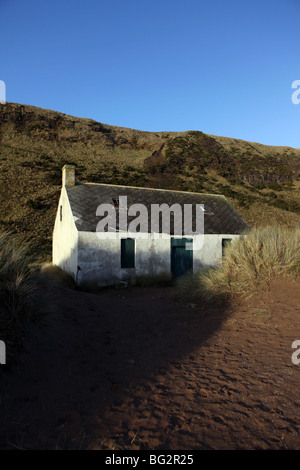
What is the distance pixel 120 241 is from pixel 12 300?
840cm

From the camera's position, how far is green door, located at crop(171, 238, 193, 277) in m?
13.3

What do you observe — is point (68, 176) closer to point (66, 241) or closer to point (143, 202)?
point (66, 241)

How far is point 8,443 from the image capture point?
7.24ft

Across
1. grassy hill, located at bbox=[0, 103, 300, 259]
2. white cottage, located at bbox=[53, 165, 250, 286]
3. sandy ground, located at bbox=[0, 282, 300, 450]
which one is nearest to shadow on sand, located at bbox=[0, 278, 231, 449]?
sandy ground, located at bbox=[0, 282, 300, 450]

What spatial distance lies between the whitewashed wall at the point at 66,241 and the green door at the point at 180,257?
481cm

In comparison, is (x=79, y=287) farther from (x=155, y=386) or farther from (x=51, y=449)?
(x=51, y=449)

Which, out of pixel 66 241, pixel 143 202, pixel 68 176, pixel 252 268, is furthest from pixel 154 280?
pixel 68 176

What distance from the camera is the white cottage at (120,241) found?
11.6m

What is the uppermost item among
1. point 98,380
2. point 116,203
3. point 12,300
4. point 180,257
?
point 116,203

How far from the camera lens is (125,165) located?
38.8 meters

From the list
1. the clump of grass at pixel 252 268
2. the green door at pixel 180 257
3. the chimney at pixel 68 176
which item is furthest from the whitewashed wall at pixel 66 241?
the clump of grass at pixel 252 268

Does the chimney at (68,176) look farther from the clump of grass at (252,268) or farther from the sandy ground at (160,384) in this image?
the sandy ground at (160,384)

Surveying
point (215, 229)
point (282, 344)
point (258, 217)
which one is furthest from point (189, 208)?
point (258, 217)

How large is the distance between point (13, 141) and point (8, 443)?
42.1 meters
